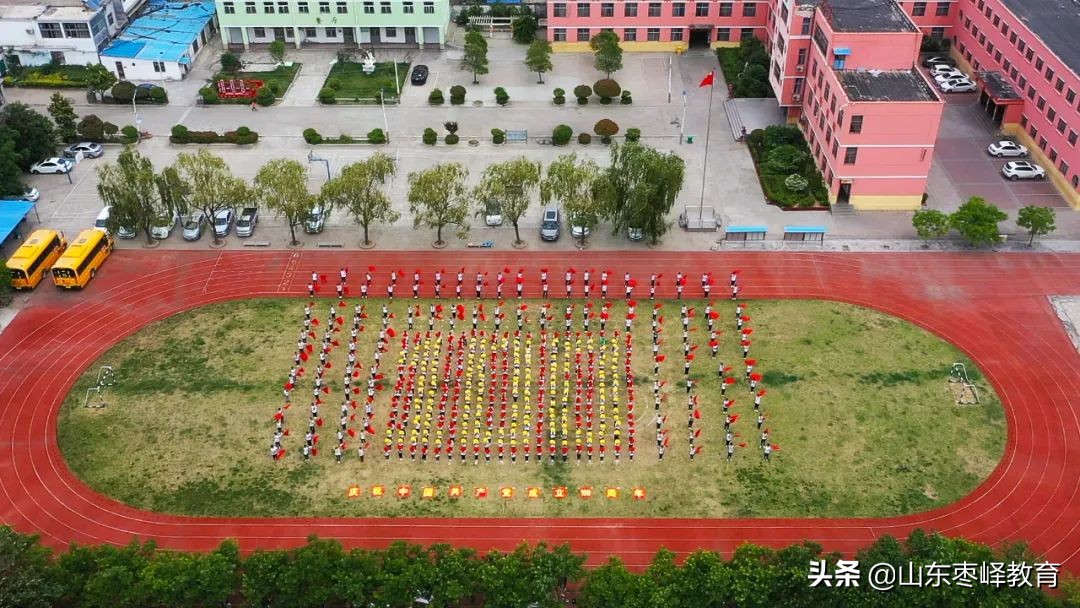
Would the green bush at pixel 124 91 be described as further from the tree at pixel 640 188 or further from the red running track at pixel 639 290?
the tree at pixel 640 188

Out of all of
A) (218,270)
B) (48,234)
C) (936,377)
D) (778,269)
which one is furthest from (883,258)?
(48,234)

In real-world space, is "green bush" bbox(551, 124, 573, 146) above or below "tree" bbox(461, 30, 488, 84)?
below

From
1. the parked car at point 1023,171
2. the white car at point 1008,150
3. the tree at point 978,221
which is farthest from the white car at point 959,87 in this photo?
the tree at point 978,221

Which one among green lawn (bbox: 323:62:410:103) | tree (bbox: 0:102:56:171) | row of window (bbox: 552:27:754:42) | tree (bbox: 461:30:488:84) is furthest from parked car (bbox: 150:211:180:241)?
row of window (bbox: 552:27:754:42)

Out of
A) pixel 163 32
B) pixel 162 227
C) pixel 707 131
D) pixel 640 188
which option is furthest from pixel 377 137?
pixel 163 32

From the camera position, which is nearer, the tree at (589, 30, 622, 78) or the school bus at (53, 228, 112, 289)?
the school bus at (53, 228, 112, 289)

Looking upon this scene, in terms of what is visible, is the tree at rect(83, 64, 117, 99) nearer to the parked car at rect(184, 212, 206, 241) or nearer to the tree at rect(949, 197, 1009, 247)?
the parked car at rect(184, 212, 206, 241)
